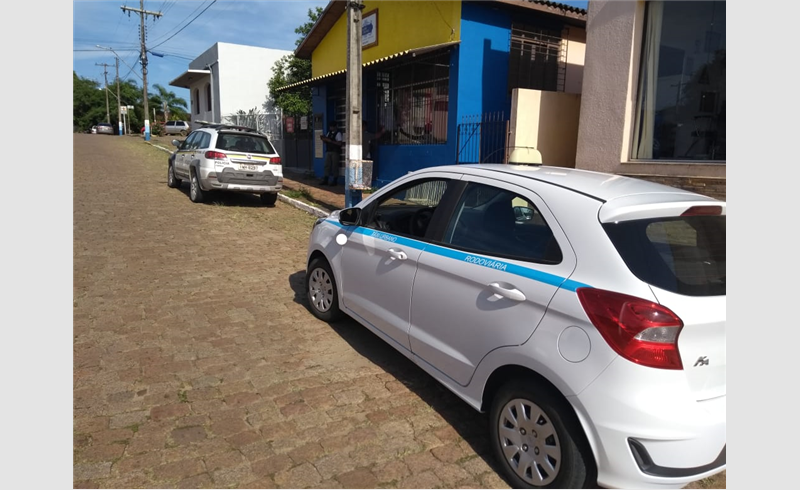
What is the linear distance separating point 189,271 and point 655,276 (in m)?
5.64

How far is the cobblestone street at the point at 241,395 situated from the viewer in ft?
9.03

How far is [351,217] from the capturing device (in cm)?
425

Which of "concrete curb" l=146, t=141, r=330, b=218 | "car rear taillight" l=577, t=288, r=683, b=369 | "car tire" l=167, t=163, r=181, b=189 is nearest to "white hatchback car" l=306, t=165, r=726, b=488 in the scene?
"car rear taillight" l=577, t=288, r=683, b=369

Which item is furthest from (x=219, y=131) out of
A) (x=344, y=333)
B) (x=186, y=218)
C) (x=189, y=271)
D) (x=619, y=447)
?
(x=619, y=447)

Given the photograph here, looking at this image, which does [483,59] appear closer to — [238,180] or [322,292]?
[238,180]

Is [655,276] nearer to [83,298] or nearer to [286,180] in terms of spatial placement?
[83,298]

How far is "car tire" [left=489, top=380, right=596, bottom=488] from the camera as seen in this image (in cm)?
229

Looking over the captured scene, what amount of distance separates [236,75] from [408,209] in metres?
26.6

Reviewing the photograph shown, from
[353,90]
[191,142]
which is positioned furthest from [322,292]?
[191,142]

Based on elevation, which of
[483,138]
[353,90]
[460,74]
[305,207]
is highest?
[460,74]

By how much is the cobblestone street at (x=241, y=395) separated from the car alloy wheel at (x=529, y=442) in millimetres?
218

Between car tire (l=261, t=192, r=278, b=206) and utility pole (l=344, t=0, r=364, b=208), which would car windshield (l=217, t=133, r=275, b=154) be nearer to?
car tire (l=261, t=192, r=278, b=206)

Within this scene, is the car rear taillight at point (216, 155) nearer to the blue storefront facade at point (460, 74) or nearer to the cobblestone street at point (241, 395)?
the cobblestone street at point (241, 395)

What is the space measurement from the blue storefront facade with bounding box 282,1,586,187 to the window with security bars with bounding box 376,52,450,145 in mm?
23
